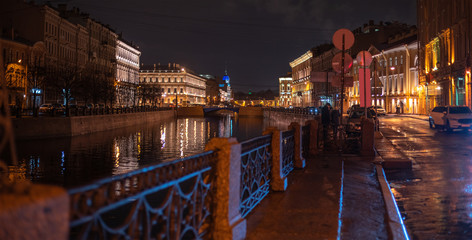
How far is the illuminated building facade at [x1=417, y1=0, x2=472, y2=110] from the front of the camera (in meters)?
41.2

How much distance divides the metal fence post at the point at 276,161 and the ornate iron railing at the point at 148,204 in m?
3.68

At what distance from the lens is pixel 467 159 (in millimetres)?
14594

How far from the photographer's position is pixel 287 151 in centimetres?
1073

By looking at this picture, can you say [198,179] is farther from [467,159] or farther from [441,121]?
[441,121]

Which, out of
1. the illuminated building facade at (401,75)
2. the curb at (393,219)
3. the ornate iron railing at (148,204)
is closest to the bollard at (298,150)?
the curb at (393,219)

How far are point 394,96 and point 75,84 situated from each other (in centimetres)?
4934

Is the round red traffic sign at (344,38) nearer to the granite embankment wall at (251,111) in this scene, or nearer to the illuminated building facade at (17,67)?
the illuminated building facade at (17,67)

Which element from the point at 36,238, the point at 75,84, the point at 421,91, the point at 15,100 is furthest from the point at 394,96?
the point at 36,238

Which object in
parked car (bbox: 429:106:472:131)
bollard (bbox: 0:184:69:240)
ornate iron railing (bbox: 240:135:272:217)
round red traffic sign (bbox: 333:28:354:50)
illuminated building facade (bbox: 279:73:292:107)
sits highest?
illuminated building facade (bbox: 279:73:292:107)

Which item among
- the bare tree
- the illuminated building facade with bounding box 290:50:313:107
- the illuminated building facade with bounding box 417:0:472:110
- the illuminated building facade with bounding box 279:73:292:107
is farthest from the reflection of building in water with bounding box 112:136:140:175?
the illuminated building facade with bounding box 279:73:292:107

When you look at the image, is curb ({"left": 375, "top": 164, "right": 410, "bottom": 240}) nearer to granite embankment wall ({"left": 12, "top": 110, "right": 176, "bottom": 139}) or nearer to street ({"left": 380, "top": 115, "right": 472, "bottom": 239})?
street ({"left": 380, "top": 115, "right": 472, "bottom": 239})

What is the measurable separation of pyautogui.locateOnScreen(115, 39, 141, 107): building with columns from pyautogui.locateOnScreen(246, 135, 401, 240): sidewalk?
82384mm

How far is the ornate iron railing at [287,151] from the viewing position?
33.2ft

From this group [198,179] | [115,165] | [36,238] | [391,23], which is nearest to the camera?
[36,238]
